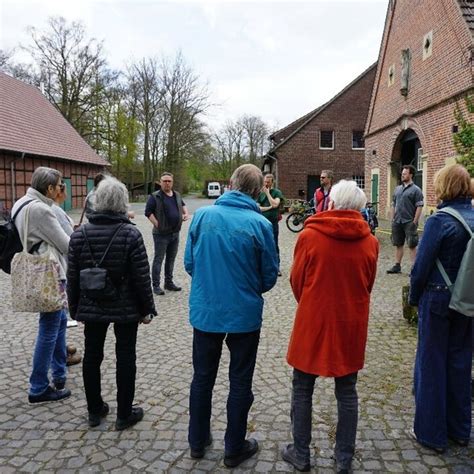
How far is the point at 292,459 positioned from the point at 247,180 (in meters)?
1.75

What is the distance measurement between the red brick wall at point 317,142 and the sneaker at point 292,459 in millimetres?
27820

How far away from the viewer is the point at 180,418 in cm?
340

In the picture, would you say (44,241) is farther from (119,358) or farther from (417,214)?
(417,214)

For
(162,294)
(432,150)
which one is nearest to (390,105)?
(432,150)

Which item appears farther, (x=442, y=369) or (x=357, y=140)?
(x=357, y=140)

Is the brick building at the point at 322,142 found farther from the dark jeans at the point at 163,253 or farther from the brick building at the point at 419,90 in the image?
the dark jeans at the point at 163,253

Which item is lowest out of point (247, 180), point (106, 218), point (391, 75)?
point (106, 218)

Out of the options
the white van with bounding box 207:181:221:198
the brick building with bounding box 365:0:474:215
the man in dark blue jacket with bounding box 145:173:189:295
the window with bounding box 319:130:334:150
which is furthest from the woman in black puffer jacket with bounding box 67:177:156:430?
the white van with bounding box 207:181:221:198

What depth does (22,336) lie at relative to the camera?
5242mm

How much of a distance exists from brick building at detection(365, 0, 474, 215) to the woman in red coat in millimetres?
11111

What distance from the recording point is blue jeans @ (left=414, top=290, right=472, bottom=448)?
9.64 feet

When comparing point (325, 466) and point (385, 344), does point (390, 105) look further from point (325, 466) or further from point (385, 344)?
point (325, 466)

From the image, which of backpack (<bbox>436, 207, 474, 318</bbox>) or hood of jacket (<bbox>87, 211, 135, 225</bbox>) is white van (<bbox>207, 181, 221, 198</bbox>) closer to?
hood of jacket (<bbox>87, 211, 135, 225</bbox>)

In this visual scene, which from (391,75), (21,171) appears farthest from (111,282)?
(21,171)
